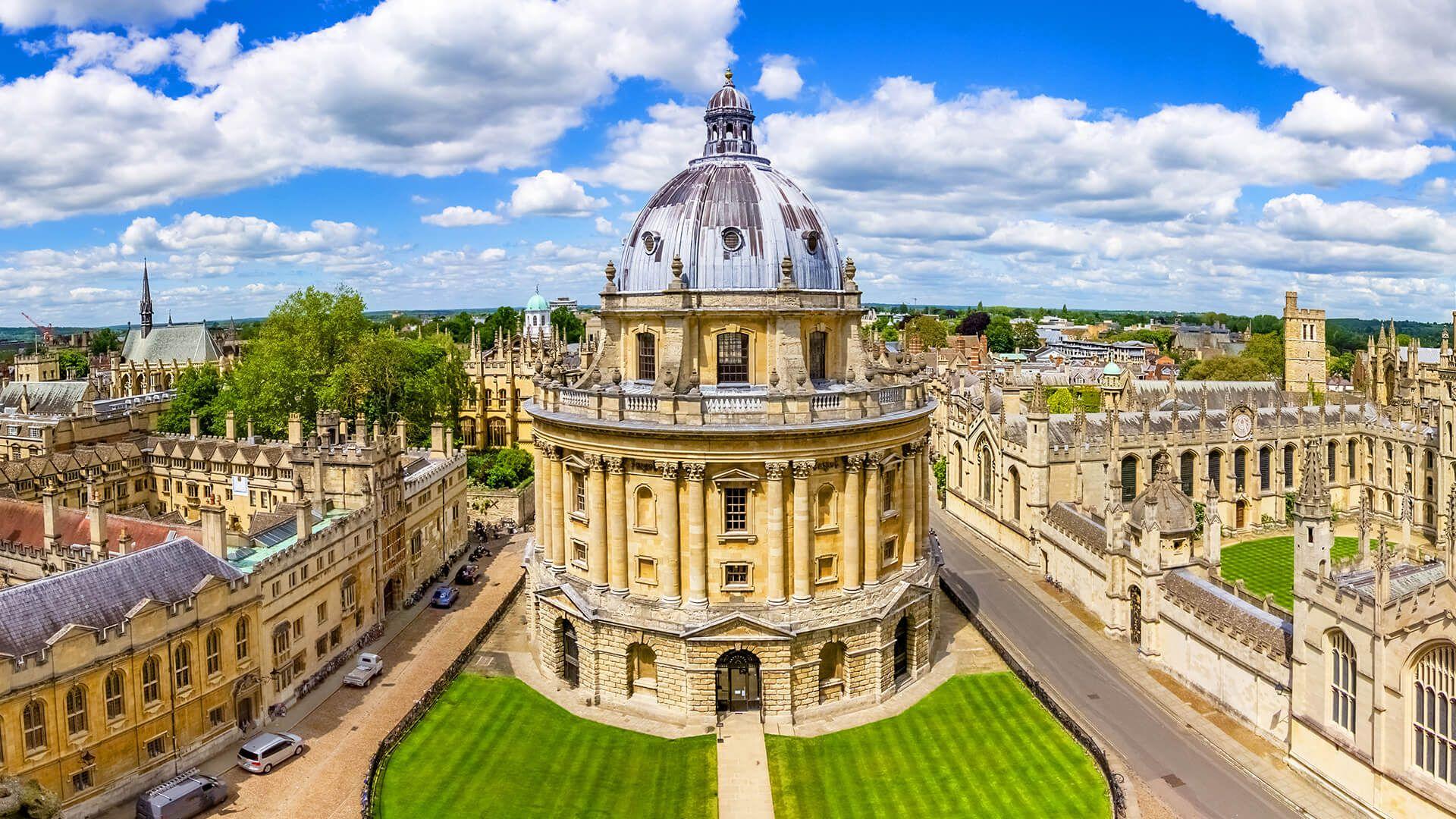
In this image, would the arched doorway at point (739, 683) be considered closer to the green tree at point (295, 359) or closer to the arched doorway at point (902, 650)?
the arched doorway at point (902, 650)

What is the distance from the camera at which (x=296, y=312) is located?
75625 millimetres

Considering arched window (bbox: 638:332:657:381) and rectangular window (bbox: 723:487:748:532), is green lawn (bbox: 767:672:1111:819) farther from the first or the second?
arched window (bbox: 638:332:657:381)

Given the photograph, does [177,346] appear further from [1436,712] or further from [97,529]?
[1436,712]

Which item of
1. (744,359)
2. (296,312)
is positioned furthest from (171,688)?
(296,312)

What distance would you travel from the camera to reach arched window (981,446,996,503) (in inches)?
2645

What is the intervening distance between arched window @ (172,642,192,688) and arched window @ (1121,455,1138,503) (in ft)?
187

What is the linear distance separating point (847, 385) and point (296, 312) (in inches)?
2088

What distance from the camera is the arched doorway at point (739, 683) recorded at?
37844 millimetres

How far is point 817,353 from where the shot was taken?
140 ft

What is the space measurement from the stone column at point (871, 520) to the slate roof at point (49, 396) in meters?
72.6

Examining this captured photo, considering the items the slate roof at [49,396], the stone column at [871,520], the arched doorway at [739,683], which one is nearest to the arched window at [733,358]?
the stone column at [871,520]

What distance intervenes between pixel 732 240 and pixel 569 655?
1972cm

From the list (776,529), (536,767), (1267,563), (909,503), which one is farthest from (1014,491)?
(536,767)

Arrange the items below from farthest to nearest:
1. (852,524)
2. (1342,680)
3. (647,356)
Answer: (647,356) → (852,524) → (1342,680)
